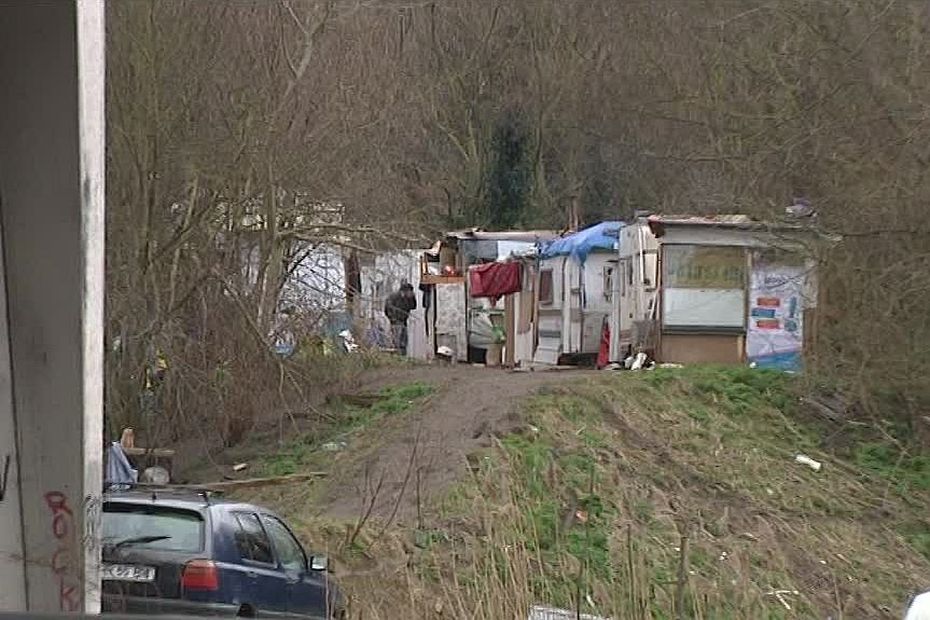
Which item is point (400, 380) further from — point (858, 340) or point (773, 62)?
point (773, 62)

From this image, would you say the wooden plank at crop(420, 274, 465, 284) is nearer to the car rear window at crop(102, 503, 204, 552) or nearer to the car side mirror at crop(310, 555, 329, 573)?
the car side mirror at crop(310, 555, 329, 573)

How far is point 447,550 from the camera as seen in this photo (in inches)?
471

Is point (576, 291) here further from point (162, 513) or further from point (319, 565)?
point (162, 513)

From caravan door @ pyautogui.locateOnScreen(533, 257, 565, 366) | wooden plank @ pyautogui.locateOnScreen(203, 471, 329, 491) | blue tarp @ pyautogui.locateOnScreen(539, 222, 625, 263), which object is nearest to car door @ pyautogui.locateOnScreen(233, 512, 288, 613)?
wooden plank @ pyautogui.locateOnScreen(203, 471, 329, 491)

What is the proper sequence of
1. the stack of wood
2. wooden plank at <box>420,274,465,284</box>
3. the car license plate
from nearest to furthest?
the car license plate → the stack of wood → wooden plank at <box>420,274,465,284</box>

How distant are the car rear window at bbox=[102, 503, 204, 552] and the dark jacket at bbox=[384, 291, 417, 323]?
1515 cm

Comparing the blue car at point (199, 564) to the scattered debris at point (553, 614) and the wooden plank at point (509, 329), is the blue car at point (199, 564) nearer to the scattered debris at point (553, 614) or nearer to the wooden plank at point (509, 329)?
the scattered debris at point (553, 614)

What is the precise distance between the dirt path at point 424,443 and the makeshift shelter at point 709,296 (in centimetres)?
172

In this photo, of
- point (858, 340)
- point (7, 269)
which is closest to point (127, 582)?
point (7, 269)

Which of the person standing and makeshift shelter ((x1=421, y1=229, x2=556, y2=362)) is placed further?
makeshift shelter ((x1=421, y1=229, x2=556, y2=362))

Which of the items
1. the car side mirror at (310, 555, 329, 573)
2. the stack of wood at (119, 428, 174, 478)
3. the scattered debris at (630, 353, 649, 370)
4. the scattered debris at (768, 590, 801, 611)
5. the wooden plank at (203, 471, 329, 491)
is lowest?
the wooden plank at (203, 471, 329, 491)

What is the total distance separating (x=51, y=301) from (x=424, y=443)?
1314 cm

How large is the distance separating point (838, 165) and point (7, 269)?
11922mm

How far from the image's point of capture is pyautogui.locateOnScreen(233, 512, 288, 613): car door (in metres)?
10.8
